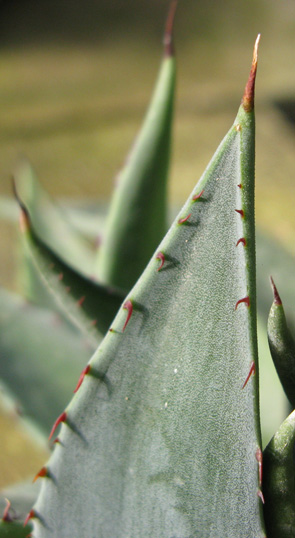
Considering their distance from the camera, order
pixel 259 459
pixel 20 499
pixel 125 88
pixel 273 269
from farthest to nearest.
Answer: pixel 125 88 → pixel 273 269 → pixel 20 499 → pixel 259 459

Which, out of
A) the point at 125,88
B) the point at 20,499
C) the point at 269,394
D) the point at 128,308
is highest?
the point at 125,88

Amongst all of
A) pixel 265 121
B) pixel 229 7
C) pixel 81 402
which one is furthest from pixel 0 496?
pixel 229 7

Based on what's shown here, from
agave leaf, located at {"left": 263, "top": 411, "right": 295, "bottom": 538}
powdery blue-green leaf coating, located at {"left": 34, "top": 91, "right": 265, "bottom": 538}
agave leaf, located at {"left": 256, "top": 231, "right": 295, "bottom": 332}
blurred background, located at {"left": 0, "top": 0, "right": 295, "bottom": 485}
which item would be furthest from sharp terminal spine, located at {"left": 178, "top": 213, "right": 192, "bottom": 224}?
blurred background, located at {"left": 0, "top": 0, "right": 295, "bottom": 485}

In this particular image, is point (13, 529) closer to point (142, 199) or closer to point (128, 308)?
point (128, 308)

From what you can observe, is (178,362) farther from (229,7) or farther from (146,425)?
(229,7)

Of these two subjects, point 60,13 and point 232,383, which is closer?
point 232,383

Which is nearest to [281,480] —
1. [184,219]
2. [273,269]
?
[184,219]
